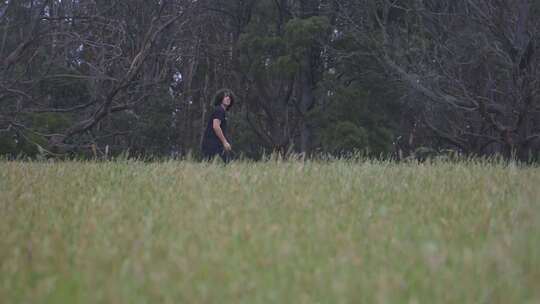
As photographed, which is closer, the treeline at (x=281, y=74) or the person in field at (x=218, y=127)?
the person in field at (x=218, y=127)

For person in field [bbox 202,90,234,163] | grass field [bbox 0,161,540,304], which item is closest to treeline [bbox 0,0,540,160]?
person in field [bbox 202,90,234,163]

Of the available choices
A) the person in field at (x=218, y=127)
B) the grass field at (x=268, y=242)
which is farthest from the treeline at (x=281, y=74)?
the grass field at (x=268, y=242)

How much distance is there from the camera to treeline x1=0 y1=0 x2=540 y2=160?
19859 mm

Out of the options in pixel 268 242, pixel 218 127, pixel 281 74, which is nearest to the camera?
pixel 268 242

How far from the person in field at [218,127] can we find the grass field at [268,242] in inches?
211

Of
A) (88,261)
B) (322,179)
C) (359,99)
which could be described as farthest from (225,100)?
(359,99)

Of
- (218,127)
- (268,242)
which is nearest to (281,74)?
(218,127)

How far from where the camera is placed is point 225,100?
1270 cm

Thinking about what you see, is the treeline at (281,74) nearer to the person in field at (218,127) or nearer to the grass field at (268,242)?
the person in field at (218,127)

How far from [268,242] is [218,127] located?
8.60 m

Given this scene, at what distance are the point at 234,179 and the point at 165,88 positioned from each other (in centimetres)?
2248

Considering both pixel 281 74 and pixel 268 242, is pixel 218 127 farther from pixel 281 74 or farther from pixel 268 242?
pixel 281 74

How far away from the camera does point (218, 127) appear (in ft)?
40.8

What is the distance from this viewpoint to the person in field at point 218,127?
1249 cm
